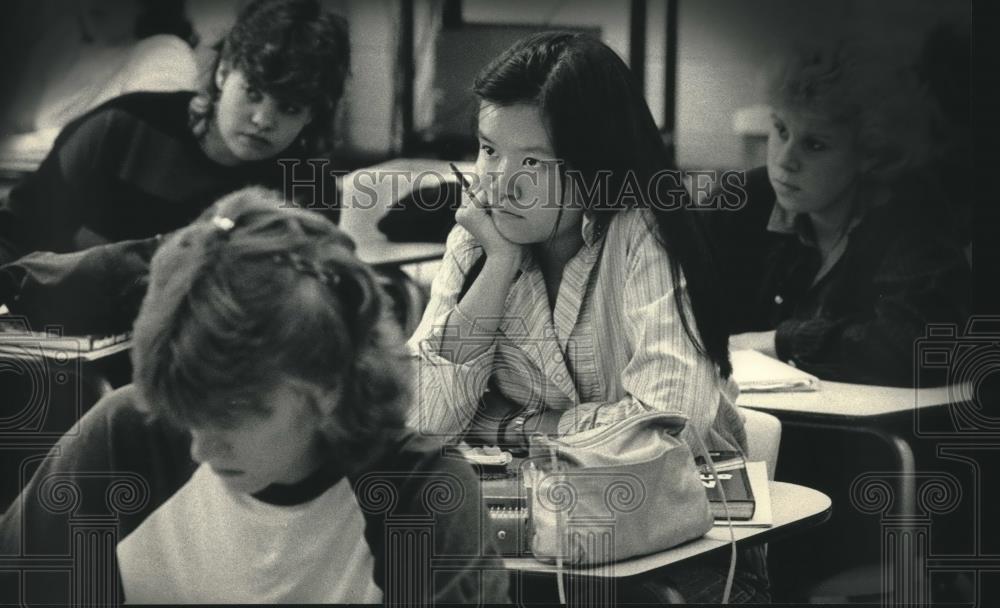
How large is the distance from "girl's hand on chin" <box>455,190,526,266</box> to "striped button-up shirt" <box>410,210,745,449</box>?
33mm

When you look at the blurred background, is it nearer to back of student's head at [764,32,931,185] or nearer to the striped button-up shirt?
back of student's head at [764,32,931,185]

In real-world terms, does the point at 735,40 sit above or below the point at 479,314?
above

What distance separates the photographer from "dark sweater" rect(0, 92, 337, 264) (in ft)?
9.92

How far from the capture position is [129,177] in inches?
120

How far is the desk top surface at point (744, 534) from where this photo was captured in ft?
8.76

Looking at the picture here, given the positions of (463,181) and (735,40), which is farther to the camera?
(735,40)

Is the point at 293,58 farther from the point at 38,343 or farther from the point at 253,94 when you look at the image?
the point at 38,343

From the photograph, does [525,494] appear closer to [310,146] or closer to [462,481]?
[462,481]

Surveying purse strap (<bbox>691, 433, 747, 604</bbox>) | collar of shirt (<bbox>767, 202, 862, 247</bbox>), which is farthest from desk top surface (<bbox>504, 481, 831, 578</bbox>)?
collar of shirt (<bbox>767, 202, 862, 247</bbox>)

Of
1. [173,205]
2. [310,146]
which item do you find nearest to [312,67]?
[310,146]

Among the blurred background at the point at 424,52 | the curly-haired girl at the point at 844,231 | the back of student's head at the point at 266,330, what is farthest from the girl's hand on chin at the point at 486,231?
the curly-haired girl at the point at 844,231

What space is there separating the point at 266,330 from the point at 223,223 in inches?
10.8

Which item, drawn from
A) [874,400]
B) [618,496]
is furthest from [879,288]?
[618,496]

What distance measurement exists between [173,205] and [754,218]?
1.33m
